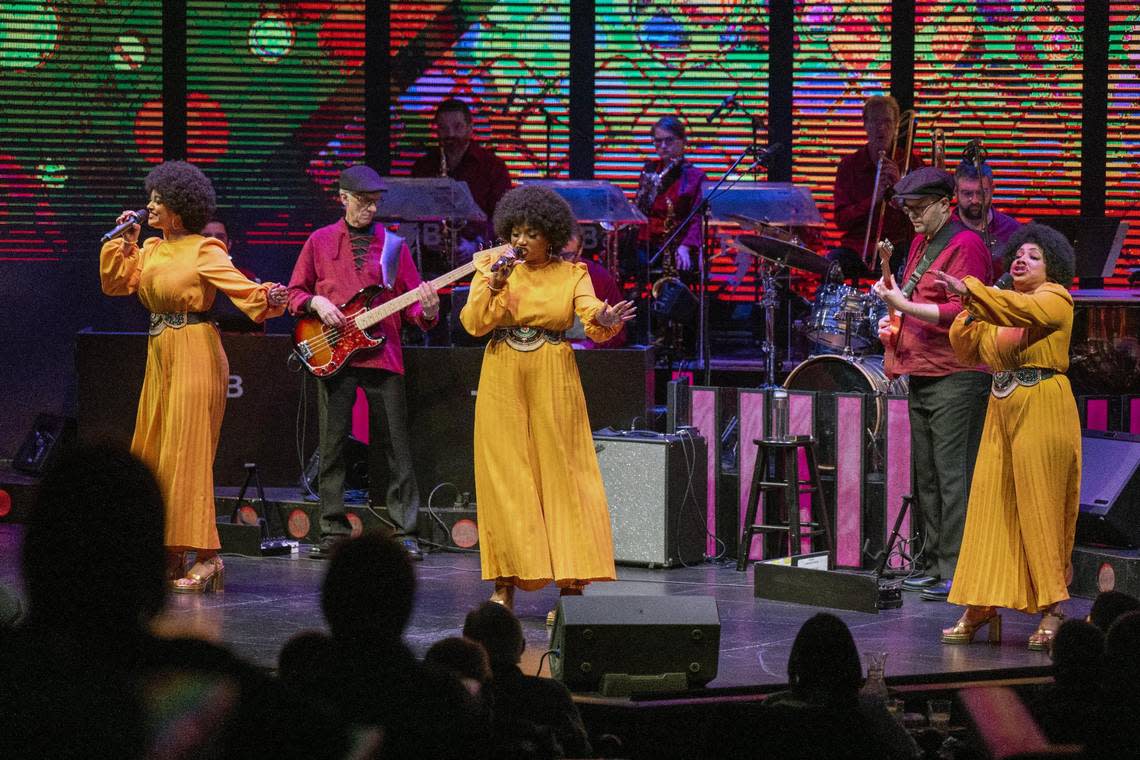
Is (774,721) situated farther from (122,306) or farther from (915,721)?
(122,306)

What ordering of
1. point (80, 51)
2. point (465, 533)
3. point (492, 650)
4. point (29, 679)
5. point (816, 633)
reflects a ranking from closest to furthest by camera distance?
point (29, 679) < point (816, 633) < point (492, 650) < point (465, 533) < point (80, 51)

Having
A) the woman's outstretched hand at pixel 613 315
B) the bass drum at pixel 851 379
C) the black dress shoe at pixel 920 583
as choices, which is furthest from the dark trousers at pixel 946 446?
the woman's outstretched hand at pixel 613 315

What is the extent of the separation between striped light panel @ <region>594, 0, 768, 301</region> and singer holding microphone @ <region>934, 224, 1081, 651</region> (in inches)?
222

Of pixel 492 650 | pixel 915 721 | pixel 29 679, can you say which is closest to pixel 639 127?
pixel 915 721

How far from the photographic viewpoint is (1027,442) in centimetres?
654

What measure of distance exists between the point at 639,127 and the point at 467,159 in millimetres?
1657

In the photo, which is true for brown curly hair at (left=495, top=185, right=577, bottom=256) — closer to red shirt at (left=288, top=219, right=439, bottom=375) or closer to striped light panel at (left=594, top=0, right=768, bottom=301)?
red shirt at (left=288, top=219, right=439, bottom=375)

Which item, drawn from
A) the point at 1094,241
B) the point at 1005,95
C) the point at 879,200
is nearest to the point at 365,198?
the point at 879,200

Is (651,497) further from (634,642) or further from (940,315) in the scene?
(634,642)

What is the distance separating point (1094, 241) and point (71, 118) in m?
7.71

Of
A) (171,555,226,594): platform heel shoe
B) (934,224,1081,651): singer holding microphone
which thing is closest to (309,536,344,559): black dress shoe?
(171,555,226,594): platform heel shoe

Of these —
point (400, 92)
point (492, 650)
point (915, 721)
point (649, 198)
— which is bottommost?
point (915, 721)

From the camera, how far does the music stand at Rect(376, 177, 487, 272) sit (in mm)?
10055

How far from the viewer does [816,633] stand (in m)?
3.71
